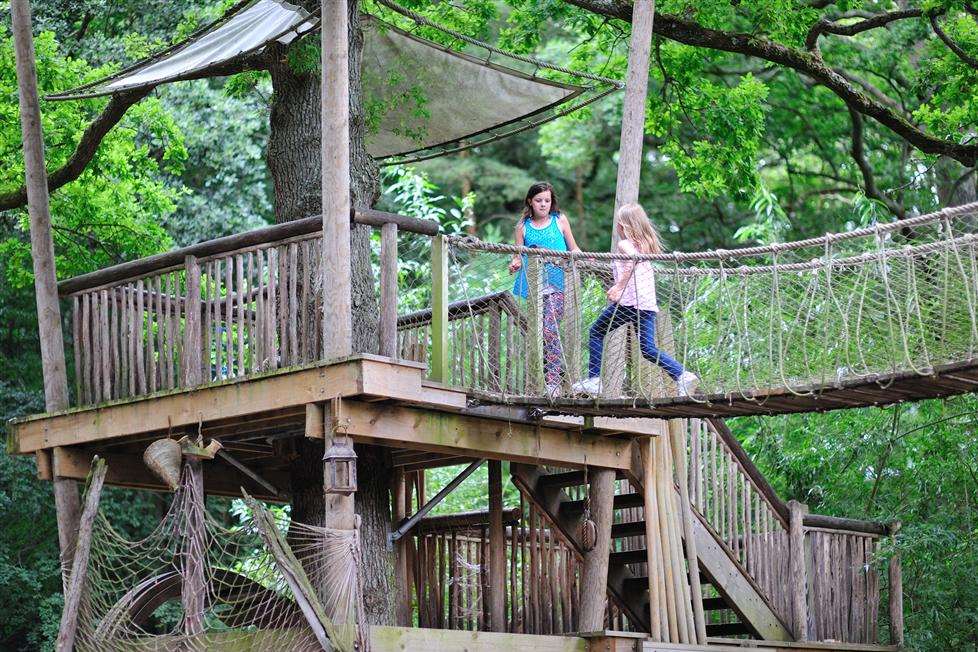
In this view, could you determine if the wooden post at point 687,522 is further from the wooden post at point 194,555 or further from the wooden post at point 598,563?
the wooden post at point 194,555

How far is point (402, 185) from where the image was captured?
1777 cm

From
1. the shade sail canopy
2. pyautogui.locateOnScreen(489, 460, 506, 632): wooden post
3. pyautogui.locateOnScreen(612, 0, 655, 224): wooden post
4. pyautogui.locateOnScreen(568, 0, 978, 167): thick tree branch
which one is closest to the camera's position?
pyautogui.locateOnScreen(612, 0, 655, 224): wooden post

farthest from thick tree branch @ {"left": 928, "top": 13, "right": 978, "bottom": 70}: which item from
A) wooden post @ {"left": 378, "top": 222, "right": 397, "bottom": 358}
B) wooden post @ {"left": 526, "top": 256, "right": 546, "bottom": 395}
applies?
wooden post @ {"left": 378, "top": 222, "right": 397, "bottom": 358}

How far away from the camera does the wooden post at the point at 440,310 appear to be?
9.20 m

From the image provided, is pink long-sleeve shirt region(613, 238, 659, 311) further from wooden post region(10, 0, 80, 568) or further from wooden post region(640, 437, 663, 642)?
wooden post region(10, 0, 80, 568)

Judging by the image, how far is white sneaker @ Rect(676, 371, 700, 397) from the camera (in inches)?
353

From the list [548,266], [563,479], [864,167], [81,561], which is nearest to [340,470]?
[548,266]

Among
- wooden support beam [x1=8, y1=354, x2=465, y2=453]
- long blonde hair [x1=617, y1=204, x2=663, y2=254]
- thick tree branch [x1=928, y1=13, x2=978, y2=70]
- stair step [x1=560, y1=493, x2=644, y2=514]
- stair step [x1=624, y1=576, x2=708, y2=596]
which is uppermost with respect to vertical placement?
thick tree branch [x1=928, y1=13, x2=978, y2=70]

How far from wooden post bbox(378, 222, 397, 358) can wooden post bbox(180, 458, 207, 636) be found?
1.52 meters

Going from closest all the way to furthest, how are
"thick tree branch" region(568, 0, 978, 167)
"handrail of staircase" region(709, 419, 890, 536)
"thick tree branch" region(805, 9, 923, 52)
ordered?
1. "handrail of staircase" region(709, 419, 890, 536)
2. "thick tree branch" region(568, 0, 978, 167)
3. "thick tree branch" region(805, 9, 923, 52)

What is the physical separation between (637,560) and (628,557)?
0.30 ft

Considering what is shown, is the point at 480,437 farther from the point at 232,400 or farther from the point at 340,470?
the point at 232,400

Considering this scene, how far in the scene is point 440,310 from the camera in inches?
362

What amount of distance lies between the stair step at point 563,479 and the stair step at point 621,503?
15cm
